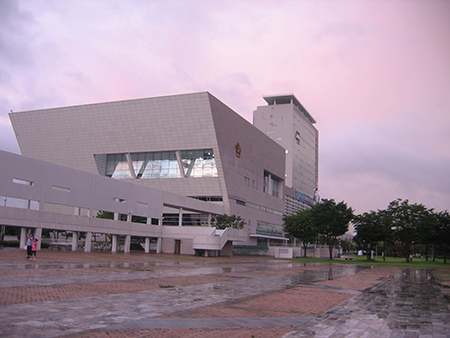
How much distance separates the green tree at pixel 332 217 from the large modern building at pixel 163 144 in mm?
14355

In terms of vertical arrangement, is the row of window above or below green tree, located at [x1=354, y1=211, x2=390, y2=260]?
above

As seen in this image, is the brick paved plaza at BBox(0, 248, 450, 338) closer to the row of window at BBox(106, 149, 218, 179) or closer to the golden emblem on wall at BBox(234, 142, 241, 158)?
the row of window at BBox(106, 149, 218, 179)

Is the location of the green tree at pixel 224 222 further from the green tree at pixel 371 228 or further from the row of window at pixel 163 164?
the green tree at pixel 371 228

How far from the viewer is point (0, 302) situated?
10.9 m

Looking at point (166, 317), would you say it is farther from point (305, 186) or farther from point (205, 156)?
point (305, 186)

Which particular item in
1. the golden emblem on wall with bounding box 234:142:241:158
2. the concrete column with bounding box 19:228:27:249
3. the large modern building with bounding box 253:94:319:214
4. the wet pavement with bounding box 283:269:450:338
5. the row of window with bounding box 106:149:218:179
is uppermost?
the large modern building with bounding box 253:94:319:214

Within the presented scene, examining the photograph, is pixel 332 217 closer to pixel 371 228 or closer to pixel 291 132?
pixel 371 228

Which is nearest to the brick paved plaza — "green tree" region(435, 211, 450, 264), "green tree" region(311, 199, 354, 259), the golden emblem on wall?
"green tree" region(311, 199, 354, 259)

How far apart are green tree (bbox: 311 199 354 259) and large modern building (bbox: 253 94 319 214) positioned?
252ft

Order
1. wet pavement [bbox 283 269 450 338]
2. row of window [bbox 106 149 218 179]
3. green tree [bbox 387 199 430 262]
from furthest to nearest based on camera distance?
row of window [bbox 106 149 218 179], green tree [bbox 387 199 430 262], wet pavement [bbox 283 269 450 338]

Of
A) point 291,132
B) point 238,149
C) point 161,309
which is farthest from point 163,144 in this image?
point 291,132

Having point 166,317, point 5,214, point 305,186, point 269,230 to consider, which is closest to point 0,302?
point 166,317

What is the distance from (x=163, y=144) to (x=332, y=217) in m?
30.7

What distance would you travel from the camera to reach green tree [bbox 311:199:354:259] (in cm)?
6344
